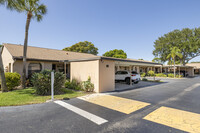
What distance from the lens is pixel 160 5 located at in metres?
12.0

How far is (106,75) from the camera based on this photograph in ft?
27.9

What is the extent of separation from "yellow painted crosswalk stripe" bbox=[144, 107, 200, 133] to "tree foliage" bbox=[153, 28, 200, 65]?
108ft

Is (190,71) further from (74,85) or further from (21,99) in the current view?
(21,99)

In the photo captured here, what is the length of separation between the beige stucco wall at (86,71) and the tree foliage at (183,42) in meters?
31.4

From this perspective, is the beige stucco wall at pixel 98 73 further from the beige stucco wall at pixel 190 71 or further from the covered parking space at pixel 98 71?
the beige stucco wall at pixel 190 71

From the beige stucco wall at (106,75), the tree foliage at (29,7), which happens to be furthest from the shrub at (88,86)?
the tree foliage at (29,7)

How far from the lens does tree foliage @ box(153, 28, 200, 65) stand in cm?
2830

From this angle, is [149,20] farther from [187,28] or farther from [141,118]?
[187,28]

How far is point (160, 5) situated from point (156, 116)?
1322 centimetres

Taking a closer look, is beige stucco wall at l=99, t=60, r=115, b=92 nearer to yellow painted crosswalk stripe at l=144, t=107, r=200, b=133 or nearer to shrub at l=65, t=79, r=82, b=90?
shrub at l=65, t=79, r=82, b=90

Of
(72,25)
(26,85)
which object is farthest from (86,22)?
(26,85)

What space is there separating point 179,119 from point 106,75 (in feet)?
18.1

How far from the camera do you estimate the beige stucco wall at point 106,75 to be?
812cm

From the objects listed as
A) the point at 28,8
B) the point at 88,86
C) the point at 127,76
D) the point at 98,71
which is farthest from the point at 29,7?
the point at 127,76
